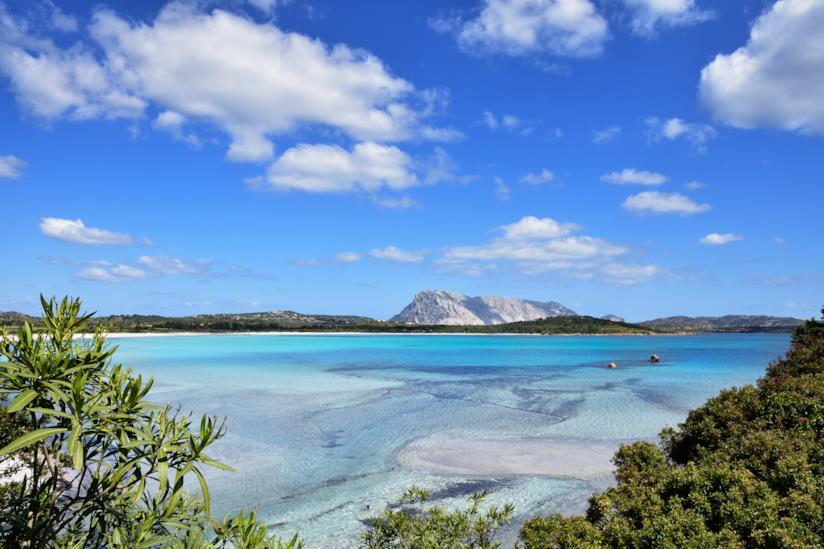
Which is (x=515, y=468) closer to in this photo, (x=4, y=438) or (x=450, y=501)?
(x=450, y=501)

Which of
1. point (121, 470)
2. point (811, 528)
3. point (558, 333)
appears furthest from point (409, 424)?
point (558, 333)

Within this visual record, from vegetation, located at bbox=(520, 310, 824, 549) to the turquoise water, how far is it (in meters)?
5.54

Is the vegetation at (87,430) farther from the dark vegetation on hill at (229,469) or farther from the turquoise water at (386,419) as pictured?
the turquoise water at (386,419)

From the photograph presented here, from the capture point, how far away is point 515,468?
18234mm

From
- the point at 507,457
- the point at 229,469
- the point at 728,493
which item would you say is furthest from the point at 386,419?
the point at 229,469

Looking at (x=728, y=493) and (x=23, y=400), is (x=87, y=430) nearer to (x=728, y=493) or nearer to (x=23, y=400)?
(x=23, y=400)

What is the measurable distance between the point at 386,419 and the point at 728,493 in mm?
21123

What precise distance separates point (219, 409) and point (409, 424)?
1168 cm

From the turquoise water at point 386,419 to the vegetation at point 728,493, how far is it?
5.54 metres

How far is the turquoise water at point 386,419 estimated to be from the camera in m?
15.3

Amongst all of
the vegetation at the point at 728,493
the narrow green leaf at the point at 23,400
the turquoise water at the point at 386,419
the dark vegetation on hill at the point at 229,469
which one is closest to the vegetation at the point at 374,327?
the turquoise water at the point at 386,419

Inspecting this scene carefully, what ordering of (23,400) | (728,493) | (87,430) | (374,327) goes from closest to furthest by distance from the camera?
(23,400), (87,430), (728,493), (374,327)

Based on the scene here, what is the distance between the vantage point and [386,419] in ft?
89.0

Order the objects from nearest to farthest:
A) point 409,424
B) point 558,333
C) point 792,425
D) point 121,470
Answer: point 121,470 → point 792,425 → point 409,424 → point 558,333
